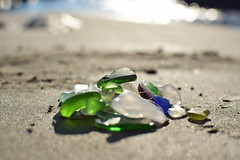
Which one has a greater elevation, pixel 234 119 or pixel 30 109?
pixel 234 119

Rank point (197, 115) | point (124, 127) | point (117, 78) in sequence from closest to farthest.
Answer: point (124, 127) → point (197, 115) → point (117, 78)

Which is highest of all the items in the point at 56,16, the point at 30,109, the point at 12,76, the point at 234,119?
the point at 234,119

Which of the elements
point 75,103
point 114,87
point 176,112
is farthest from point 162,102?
point 75,103

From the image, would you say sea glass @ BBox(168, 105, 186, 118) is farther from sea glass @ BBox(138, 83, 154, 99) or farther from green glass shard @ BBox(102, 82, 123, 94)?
green glass shard @ BBox(102, 82, 123, 94)

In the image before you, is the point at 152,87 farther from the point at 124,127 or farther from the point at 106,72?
the point at 106,72

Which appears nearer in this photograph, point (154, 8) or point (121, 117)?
point (121, 117)

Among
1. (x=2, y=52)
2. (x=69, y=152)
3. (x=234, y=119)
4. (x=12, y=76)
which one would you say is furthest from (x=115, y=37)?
(x=69, y=152)

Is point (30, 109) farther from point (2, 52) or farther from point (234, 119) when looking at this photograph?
point (2, 52)
